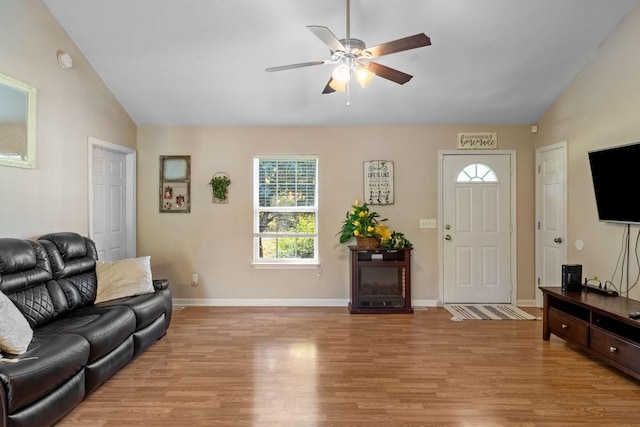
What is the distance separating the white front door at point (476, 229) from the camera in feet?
16.1

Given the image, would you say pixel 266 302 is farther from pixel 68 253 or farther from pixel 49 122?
pixel 49 122

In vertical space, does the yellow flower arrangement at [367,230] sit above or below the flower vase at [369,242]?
above

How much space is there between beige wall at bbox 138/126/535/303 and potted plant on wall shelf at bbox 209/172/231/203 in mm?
68

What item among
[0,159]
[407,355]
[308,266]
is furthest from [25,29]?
[407,355]

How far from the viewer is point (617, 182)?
10.8 feet

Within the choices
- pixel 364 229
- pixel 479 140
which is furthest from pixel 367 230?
pixel 479 140

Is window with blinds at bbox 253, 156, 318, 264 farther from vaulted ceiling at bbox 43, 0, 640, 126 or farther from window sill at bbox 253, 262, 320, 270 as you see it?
vaulted ceiling at bbox 43, 0, 640, 126

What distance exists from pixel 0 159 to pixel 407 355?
3.65m

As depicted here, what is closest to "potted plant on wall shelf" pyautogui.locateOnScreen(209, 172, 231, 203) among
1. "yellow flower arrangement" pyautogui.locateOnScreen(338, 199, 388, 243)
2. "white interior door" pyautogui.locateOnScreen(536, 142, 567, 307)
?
"yellow flower arrangement" pyautogui.locateOnScreen(338, 199, 388, 243)

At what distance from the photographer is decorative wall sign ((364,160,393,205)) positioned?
16.1 ft

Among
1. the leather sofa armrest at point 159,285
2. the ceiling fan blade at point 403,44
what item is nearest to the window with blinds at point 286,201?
the leather sofa armrest at point 159,285

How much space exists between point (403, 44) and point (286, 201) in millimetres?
2951

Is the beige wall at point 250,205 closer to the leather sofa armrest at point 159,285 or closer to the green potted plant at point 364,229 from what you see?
the green potted plant at point 364,229

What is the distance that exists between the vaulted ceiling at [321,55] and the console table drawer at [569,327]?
2492 millimetres
